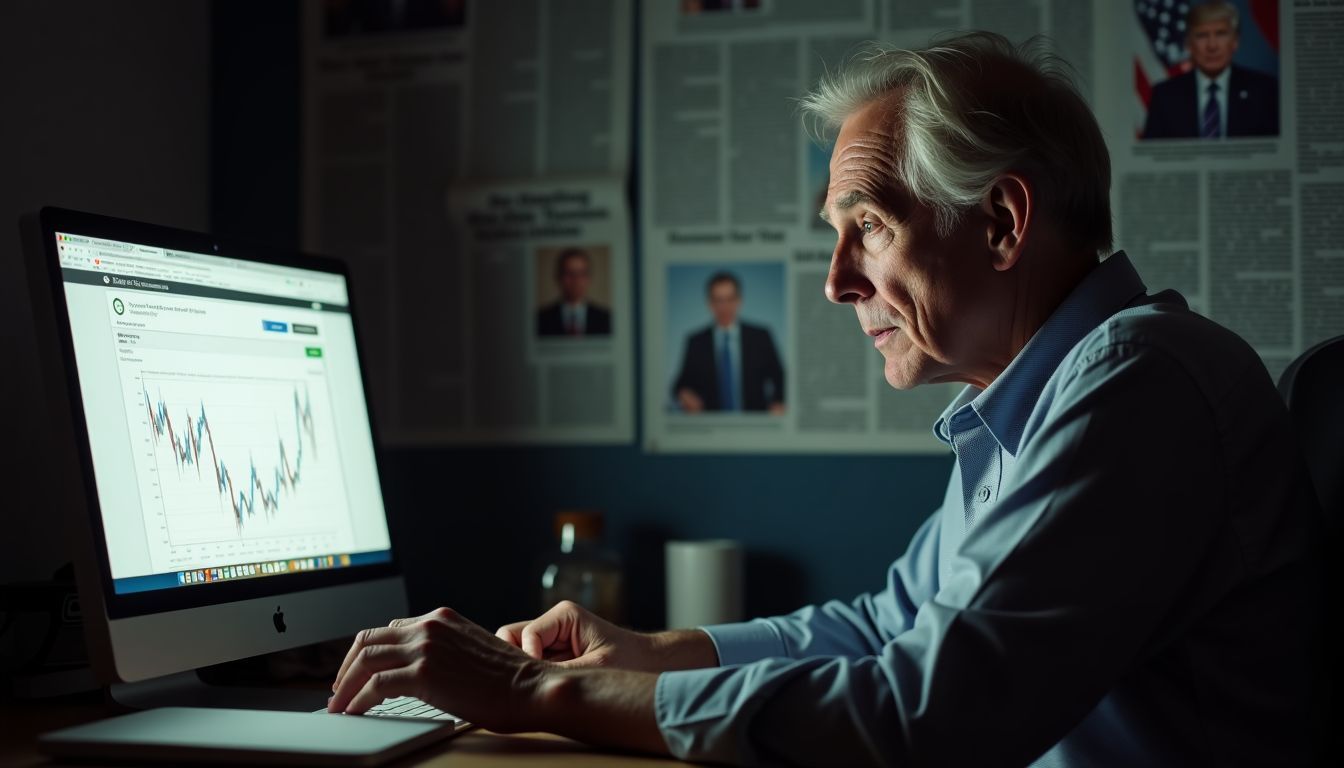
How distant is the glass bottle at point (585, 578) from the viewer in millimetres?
1582

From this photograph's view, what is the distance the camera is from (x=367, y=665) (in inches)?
34.6

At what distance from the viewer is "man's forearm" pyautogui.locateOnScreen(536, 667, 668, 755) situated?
2.59ft

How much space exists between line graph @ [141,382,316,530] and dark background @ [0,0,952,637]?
1.36 ft

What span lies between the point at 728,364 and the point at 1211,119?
0.75 m

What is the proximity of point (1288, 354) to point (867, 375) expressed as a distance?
1.83 ft

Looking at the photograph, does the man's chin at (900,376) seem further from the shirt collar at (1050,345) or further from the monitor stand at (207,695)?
the monitor stand at (207,695)

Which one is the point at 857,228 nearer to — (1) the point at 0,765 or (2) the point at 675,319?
(2) the point at 675,319

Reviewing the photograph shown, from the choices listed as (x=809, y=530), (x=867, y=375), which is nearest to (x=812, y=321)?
(x=867, y=375)

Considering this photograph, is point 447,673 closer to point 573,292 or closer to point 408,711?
point 408,711

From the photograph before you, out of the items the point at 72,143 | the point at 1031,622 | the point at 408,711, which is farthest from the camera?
the point at 72,143

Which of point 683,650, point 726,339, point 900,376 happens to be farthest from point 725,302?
point 683,650

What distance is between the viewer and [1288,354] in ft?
4.80

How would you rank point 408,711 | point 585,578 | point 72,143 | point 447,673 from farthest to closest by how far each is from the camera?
1. point 585,578
2. point 72,143
3. point 408,711
4. point 447,673

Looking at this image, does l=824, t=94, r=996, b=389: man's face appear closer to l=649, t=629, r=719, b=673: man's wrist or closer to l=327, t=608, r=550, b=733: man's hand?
l=649, t=629, r=719, b=673: man's wrist
